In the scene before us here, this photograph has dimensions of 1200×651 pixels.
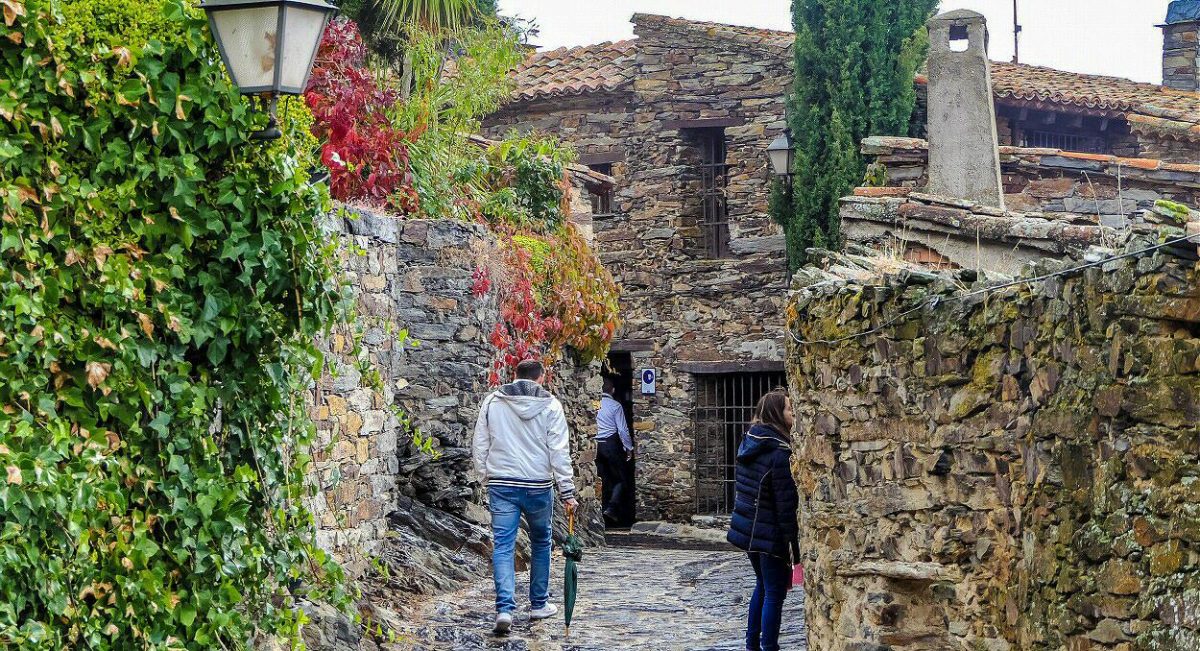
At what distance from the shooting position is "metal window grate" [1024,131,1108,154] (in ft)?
57.1

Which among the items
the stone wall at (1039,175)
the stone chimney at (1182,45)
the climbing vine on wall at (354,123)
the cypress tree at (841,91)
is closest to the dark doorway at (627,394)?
the cypress tree at (841,91)

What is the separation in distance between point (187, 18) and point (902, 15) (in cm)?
1338

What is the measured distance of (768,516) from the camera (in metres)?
7.57

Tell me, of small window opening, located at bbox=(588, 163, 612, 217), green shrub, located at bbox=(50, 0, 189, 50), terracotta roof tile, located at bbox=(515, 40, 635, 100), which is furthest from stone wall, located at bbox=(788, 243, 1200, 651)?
terracotta roof tile, located at bbox=(515, 40, 635, 100)

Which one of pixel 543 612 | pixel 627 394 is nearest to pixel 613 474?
pixel 627 394

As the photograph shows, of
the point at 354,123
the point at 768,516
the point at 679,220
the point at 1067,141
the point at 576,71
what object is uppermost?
the point at 576,71

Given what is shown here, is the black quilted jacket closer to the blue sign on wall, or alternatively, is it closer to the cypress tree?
the cypress tree

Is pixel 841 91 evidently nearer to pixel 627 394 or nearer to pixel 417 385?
pixel 627 394

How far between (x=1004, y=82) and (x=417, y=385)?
911cm

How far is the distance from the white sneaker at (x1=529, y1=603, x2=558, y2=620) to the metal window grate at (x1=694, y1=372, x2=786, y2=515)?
1023 cm

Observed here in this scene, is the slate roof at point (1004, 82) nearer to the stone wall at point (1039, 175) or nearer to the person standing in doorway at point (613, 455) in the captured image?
the stone wall at point (1039, 175)

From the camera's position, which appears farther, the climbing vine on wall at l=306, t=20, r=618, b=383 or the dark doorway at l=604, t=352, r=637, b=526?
the dark doorway at l=604, t=352, r=637, b=526

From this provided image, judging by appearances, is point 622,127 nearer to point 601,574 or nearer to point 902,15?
point 902,15

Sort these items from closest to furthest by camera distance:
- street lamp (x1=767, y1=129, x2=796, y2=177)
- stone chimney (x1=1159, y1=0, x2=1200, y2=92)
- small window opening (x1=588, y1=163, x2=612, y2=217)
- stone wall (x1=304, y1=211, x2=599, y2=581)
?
stone wall (x1=304, y1=211, x2=599, y2=581), street lamp (x1=767, y1=129, x2=796, y2=177), stone chimney (x1=1159, y1=0, x2=1200, y2=92), small window opening (x1=588, y1=163, x2=612, y2=217)
